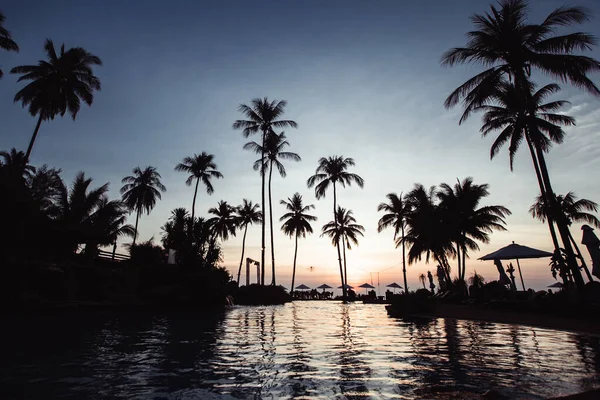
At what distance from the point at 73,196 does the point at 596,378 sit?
114ft

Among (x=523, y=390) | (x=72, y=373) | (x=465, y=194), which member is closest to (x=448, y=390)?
(x=523, y=390)

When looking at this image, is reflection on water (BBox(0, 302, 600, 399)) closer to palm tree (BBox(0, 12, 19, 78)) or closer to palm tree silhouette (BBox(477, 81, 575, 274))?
palm tree silhouette (BBox(477, 81, 575, 274))

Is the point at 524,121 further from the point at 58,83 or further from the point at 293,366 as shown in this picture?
the point at 58,83

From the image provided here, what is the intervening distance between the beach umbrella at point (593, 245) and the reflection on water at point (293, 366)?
551cm

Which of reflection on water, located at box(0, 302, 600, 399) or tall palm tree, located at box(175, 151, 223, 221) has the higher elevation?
tall palm tree, located at box(175, 151, 223, 221)

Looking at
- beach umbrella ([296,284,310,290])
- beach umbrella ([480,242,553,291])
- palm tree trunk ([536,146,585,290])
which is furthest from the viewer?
beach umbrella ([296,284,310,290])

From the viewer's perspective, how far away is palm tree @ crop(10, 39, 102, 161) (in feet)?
86.0

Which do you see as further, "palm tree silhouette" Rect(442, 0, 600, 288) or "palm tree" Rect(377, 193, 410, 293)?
"palm tree" Rect(377, 193, 410, 293)

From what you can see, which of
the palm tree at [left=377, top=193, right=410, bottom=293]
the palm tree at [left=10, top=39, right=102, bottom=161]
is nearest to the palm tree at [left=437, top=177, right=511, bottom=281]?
the palm tree at [left=377, top=193, right=410, bottom=293]

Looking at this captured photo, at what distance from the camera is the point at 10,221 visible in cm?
1908

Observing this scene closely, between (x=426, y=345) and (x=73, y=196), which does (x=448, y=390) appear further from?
(x=73, y=196)

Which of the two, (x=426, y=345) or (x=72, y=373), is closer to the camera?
(x=72, y=373)

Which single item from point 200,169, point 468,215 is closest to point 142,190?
point 200,169

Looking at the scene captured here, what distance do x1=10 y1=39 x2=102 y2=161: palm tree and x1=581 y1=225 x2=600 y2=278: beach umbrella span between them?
3326cm
